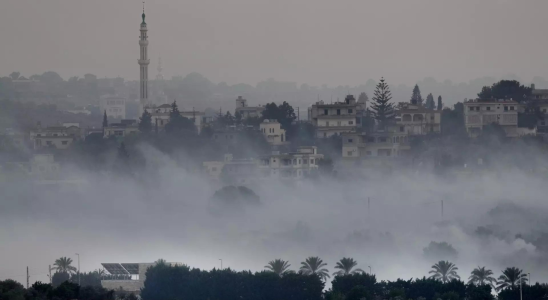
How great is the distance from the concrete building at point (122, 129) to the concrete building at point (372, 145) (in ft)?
31.6

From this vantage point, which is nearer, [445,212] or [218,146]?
[445,212]

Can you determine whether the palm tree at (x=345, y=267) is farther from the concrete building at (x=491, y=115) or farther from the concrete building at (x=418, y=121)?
the concrete building at (x=418, y=121)

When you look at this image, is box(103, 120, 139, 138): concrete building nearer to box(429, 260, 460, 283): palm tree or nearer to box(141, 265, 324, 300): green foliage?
box(429, 260, 460, 283): palm tree

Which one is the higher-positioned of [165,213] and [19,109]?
[19,109]

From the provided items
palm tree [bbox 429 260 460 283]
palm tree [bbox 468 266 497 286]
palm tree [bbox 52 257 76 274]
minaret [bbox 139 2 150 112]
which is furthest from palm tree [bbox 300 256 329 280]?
minaret [bbox 139 2 150 112]

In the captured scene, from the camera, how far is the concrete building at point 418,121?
69500 mm

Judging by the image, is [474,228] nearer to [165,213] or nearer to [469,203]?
[469,203]

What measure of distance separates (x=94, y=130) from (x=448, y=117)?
1579 cm

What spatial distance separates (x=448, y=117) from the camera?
70688 millimetres

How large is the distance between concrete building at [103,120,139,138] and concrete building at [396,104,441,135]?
1150 cm

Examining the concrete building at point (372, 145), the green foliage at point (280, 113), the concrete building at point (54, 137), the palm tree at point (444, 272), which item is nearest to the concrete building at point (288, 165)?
the concrete building at point (372, 145)

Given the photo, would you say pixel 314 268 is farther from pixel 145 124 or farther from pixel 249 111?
pixel 249 111

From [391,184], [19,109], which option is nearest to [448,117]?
[391,184]

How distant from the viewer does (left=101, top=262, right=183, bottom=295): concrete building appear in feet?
140
